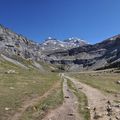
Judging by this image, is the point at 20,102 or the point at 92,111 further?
the point at 20,102

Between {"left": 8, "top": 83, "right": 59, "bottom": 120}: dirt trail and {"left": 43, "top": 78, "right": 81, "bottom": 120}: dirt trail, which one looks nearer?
{"left": 43, "top": 78, "right": 81, "bottom": 120}: dirt trail

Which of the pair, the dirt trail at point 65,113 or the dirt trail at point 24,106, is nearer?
the dirt trail at point 65,113

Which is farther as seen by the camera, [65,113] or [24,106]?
[24,106]

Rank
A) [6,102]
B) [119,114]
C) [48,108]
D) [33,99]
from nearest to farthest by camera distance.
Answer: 1. [119,114]
2. [48,108]
3. [6,102]
4. [33,99]

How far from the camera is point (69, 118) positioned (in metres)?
27.5

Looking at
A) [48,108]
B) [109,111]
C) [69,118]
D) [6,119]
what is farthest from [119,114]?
[6,119]

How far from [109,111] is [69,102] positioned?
616 centimetres

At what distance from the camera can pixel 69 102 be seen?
35.9 meters

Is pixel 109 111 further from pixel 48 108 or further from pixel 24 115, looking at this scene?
pixel 24 115

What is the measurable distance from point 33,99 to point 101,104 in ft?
27.2

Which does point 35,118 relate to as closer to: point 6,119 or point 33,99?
point 6,119

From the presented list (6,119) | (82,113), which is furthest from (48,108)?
(6,119)

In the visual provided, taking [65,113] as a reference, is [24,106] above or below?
above

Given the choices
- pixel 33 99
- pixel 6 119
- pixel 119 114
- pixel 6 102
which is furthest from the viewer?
pixel 33 99
